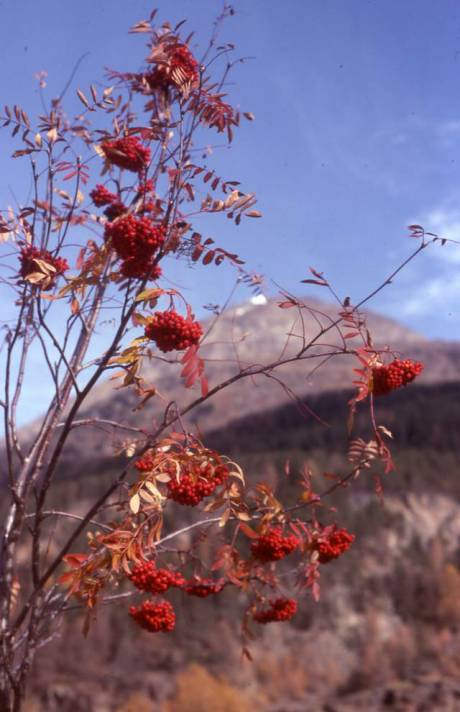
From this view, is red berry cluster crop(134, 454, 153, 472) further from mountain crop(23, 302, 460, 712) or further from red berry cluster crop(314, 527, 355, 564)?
mountain crop(23, 302, 460, 712)

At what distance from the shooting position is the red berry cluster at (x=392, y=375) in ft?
6.78

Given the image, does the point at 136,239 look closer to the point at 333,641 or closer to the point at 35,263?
the point at 35,263

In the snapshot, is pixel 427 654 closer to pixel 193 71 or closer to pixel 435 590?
pixel 435 590

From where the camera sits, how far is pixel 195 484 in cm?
200

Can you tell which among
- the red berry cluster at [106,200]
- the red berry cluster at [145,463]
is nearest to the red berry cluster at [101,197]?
the red berry cluster at [106,200]

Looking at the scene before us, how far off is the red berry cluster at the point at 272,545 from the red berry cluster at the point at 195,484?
1.29 feet

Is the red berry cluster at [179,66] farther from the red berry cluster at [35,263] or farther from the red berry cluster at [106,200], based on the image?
the red berry cluster at [35,263]

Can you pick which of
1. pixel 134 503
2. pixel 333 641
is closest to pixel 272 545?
pixel 134 503

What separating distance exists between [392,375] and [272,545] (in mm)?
777

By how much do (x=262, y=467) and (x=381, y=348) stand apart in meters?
24.5

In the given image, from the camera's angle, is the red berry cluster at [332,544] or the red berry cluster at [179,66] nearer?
the red berry cluster at [179,66]

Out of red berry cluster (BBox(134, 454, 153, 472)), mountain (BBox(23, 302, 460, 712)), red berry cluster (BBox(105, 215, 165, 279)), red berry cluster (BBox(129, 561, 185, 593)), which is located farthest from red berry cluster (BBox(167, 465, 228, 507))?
mountain (BBox(23, 302, 460, 712))

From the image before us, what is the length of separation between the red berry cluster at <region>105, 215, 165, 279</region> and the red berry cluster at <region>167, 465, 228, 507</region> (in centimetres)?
64

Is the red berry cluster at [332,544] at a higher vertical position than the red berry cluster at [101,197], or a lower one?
lower
